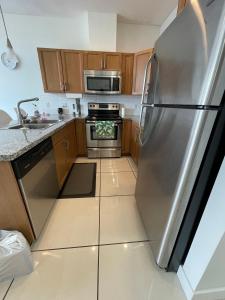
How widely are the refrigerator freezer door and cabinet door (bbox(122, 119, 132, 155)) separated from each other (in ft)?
6.52

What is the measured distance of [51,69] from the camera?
9.45 ft

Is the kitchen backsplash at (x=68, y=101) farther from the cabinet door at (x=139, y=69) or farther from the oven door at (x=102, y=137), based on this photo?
the oven door at (x=102, y=137)

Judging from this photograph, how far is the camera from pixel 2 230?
3.71 feet

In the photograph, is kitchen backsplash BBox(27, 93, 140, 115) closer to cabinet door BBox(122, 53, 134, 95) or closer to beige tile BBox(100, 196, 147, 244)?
cabinet door BBox(122, 53, 134, 95)

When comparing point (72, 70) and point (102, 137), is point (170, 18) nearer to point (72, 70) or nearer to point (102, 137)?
point (72, 70)

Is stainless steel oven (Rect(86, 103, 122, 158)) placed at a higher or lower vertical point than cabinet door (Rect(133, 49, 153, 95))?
lower

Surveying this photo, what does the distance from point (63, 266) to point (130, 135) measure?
8.02ft

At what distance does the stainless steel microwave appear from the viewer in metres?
2.86

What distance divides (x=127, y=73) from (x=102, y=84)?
1.90ft

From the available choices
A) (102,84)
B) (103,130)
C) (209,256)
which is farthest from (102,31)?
(209,256)

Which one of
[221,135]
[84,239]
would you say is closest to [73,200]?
[84,239]

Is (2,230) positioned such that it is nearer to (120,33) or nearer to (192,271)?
(192,271)

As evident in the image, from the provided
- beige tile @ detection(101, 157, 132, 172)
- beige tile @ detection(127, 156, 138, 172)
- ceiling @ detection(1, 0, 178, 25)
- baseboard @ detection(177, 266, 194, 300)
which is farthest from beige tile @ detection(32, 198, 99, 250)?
ceiling @ detection(1, 0, 178, 25)

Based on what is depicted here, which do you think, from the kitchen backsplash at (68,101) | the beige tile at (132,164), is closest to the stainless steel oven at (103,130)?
the beige tile at (132,164)
